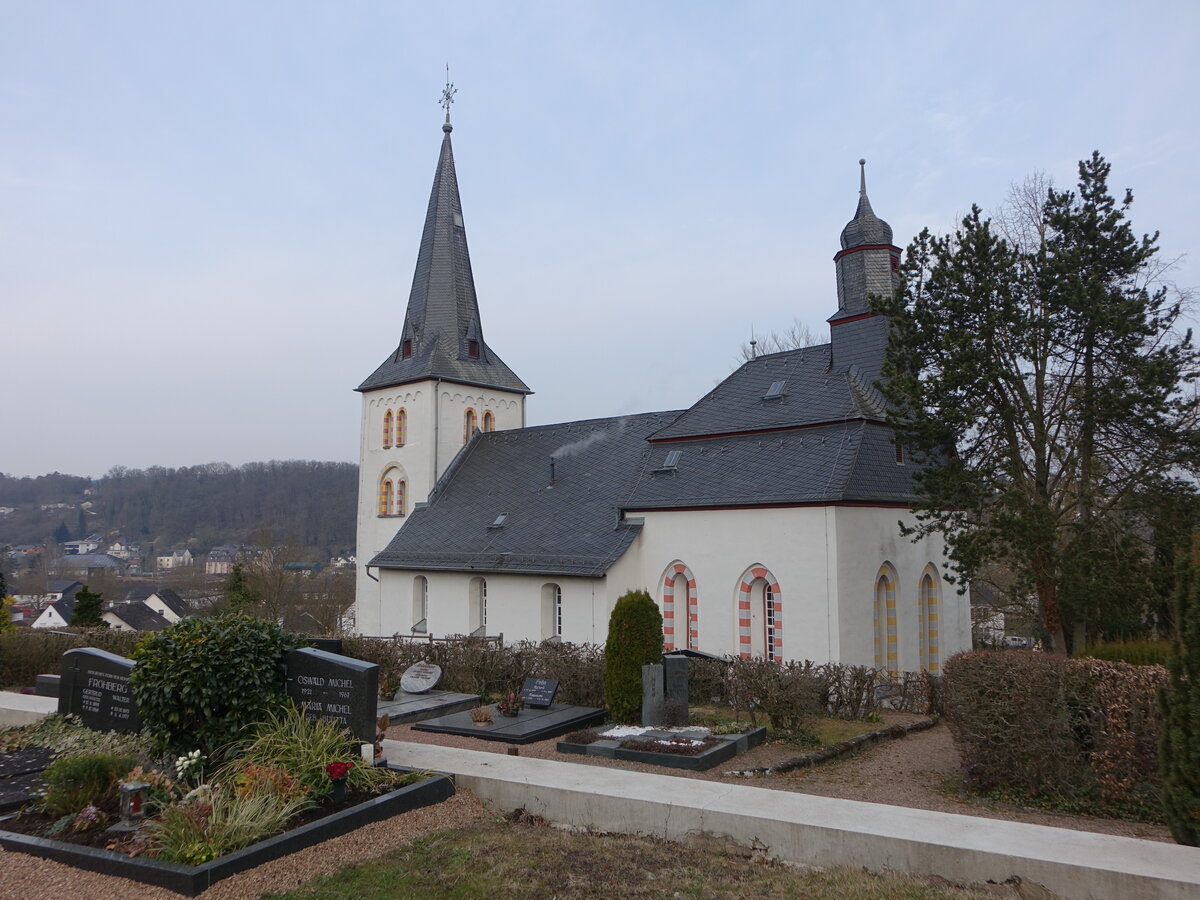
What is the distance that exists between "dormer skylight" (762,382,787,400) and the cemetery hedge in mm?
13216

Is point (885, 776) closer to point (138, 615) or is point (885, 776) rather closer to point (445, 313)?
point (445, 313)

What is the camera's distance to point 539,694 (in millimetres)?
14547

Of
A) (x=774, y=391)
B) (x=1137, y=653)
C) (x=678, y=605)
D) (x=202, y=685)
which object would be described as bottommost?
(x=678, y=605)

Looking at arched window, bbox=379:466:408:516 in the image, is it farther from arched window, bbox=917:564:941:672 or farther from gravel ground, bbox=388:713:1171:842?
gravel ground, bbox=388:713:1171:842

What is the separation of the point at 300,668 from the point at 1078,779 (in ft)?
28.2

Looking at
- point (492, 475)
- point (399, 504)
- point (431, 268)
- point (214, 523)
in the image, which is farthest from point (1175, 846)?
point (214, 523)

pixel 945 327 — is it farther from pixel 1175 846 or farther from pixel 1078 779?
pixel 1175 846

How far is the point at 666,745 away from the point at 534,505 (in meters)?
16.0

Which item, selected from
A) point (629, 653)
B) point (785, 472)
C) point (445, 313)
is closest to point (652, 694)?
point (629, 653)

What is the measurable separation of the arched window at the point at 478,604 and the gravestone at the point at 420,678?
8.33 meters

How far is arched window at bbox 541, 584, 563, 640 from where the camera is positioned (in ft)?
78.1

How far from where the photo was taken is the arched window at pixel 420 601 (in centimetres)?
2734

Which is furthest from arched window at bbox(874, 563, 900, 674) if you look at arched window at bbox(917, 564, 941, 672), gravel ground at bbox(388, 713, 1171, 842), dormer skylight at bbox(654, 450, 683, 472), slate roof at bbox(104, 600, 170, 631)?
slate roof at bbox(104, 600, 170, 631)

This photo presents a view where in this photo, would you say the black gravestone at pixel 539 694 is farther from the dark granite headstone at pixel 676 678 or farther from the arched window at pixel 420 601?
the arched window at pixel 420 601
